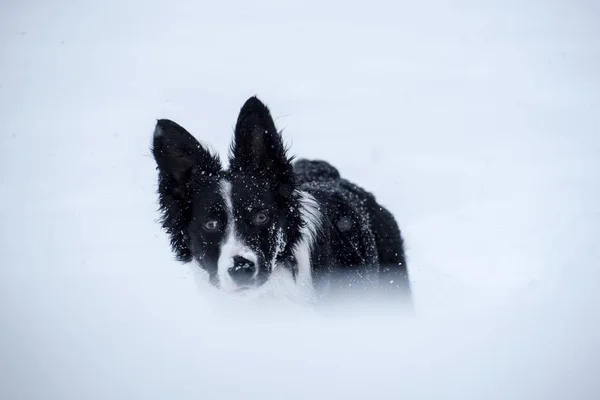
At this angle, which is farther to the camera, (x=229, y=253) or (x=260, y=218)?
(x=260, y=218)

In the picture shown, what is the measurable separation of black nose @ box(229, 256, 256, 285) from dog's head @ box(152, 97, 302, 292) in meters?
0.02

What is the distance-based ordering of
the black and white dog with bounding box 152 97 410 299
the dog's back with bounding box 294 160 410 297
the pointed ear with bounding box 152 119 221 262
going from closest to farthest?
1. the black and white dog with bounding box 152 97 410 299
2. the pointed ear with bounding box 152 119 221 262
3. the dog's back with bounding box 294 160 410 297

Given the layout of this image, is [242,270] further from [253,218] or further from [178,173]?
[178,173]

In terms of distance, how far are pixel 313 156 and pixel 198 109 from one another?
2.14 meters

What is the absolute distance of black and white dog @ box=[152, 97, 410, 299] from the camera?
135 inches

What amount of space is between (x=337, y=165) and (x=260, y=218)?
12.5ft

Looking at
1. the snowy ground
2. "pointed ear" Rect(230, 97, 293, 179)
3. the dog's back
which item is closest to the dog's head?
"pointed ear" Rect(230, 97, 293, 179)

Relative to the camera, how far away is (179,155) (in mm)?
3621

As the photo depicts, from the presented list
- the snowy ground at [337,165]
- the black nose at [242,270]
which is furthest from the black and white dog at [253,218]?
the snowy ground at [337,165]

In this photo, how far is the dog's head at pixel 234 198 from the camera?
343 centimetres

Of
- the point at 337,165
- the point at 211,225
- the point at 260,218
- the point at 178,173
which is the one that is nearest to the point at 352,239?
the point at 260,218

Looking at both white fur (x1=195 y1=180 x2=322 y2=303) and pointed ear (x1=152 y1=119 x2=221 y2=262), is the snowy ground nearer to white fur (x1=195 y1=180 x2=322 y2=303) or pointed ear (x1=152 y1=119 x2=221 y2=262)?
white fur (x1=195 y1=180 x2=322 y2=303)

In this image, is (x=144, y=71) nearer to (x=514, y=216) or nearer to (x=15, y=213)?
(x=15, y=213)

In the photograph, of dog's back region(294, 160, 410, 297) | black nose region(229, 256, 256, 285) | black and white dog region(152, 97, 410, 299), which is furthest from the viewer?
dog's back region(294, 160, 410, 297)
